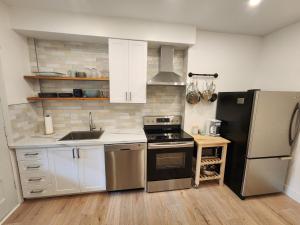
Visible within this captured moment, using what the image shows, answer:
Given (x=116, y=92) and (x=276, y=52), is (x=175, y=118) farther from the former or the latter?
(x=276, y=52)

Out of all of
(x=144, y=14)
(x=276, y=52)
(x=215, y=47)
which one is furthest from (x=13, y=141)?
(x=276, y=52)

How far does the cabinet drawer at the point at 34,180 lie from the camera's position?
6.37 ft

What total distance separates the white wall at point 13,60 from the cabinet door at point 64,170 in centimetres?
93

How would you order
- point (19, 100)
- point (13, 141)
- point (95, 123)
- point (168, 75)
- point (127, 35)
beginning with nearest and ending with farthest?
point (13, 141)
point (19, 100)
point (127, 35)
point (168, 75)
point (95, 123)

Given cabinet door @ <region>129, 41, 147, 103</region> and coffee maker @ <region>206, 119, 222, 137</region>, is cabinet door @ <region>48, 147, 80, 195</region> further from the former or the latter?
coffee maker @ <region>206, 119, 222, 137</region>

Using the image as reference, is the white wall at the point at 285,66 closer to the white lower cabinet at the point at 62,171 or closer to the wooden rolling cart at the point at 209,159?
the wooden rolling cart at the point at 209,159

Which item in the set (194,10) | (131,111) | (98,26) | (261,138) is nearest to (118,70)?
(98,26)

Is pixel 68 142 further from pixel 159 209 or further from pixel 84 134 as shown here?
pixel 159 209

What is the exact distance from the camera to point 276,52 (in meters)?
2.41

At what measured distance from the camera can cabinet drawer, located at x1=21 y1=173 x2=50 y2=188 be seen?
1.94 metres

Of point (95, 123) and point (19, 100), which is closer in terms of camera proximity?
point (19, 100)

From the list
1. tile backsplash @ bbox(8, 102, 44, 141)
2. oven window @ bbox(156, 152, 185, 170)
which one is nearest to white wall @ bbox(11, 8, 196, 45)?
tile backsplash @ bbox(8, 102, 44, 141)

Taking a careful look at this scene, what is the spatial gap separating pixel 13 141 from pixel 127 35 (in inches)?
85.3

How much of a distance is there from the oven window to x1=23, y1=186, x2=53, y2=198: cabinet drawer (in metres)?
1.62
